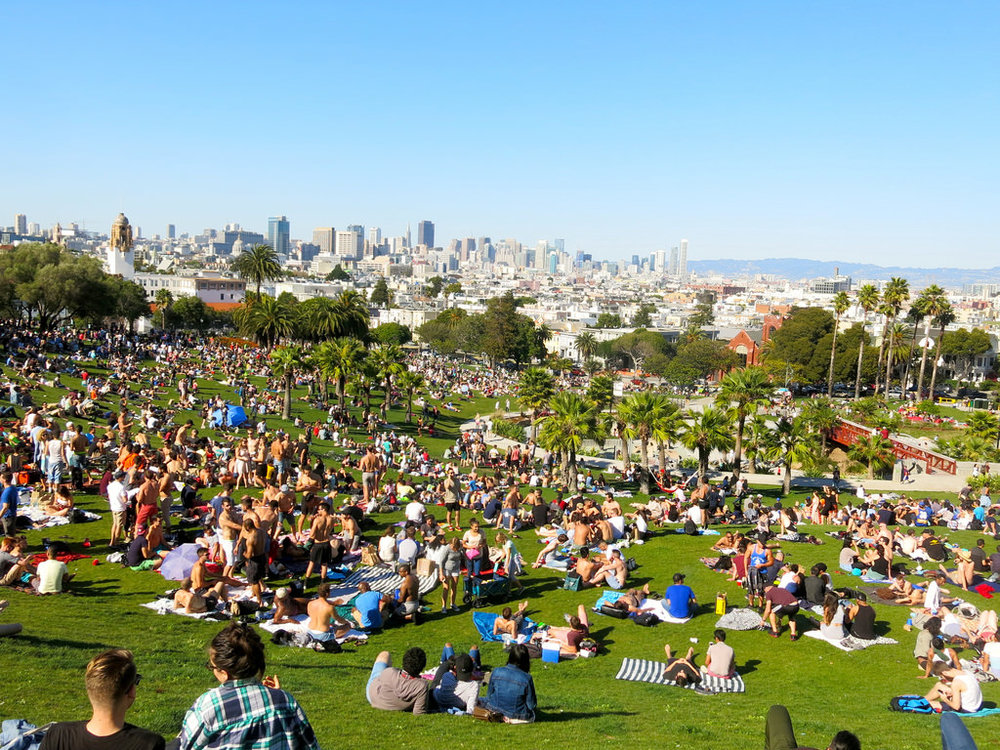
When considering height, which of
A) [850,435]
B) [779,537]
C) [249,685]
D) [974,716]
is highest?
[249,685]

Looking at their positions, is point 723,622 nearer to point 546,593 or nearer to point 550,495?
point 546,593

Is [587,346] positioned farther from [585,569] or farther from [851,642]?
[851,642]

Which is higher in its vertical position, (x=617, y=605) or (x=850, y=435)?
(x=617, y=605)

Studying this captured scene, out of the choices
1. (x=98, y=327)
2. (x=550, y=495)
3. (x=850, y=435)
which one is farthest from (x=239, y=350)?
(x=850, y=435)

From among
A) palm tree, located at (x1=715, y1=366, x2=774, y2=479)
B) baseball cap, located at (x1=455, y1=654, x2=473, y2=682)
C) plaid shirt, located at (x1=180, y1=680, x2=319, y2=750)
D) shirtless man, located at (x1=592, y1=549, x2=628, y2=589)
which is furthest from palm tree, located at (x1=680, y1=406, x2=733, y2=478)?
plaid shirt, located at (x1=180, y1=680, x2=319, y2=750)

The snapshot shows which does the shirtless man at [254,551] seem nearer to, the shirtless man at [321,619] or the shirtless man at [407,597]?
the shirtless man at [321,619]

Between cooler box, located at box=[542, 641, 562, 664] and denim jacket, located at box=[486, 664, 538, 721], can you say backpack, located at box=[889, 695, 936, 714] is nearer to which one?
cooler box, located at box=[542, 641, 562, 664]
